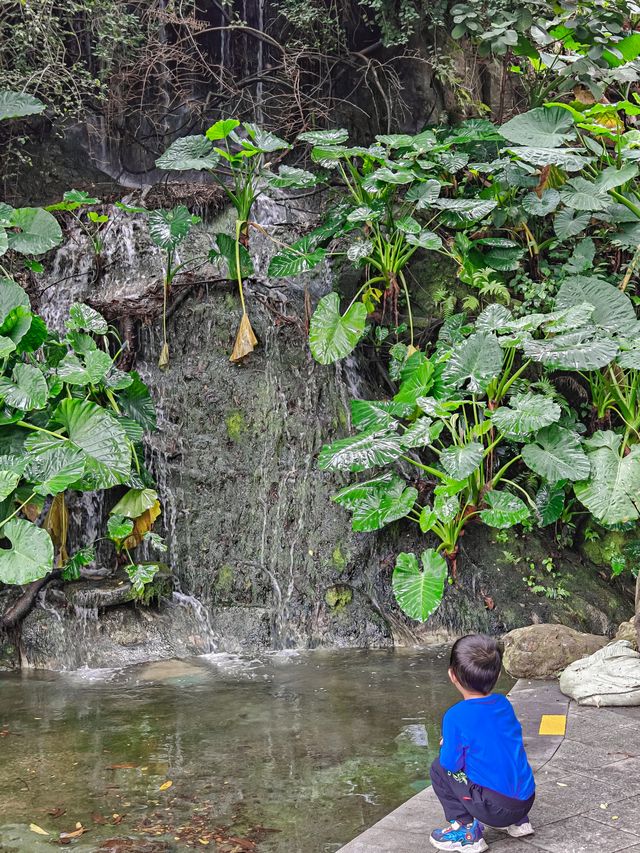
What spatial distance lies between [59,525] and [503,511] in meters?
3.04

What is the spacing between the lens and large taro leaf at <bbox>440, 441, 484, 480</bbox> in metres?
4.96

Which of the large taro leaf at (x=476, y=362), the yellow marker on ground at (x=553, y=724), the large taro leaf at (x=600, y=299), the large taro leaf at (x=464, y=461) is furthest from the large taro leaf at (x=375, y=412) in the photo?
the yellow marker on ground at (x=553, y=724)

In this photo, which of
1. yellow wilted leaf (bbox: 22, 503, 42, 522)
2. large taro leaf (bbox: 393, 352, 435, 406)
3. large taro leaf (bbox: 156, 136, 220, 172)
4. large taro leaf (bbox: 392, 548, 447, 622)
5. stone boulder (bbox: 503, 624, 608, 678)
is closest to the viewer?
stone boulder (bbox: 503, 624, 608, 678)

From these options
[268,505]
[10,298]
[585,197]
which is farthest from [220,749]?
[585,197]

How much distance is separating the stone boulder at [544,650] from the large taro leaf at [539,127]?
11.5ft

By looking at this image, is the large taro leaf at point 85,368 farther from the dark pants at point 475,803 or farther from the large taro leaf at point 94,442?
the dark pants at point 475,803

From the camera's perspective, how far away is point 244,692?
464 cm

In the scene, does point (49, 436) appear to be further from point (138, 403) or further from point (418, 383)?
point (418, 383)

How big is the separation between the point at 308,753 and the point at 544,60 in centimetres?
558

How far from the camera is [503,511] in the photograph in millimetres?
5316

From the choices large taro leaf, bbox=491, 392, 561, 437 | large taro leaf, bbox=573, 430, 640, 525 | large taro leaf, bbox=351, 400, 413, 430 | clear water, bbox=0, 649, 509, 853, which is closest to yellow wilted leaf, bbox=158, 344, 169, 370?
large taro leaf, bbox=351, 400, 413, 430

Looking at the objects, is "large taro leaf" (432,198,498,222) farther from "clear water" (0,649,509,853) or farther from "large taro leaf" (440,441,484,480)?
"clear water" (0,649,509,853)

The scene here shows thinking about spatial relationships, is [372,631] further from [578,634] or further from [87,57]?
[87,57]

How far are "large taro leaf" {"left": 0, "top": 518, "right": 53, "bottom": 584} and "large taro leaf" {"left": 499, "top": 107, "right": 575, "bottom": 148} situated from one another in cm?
422
